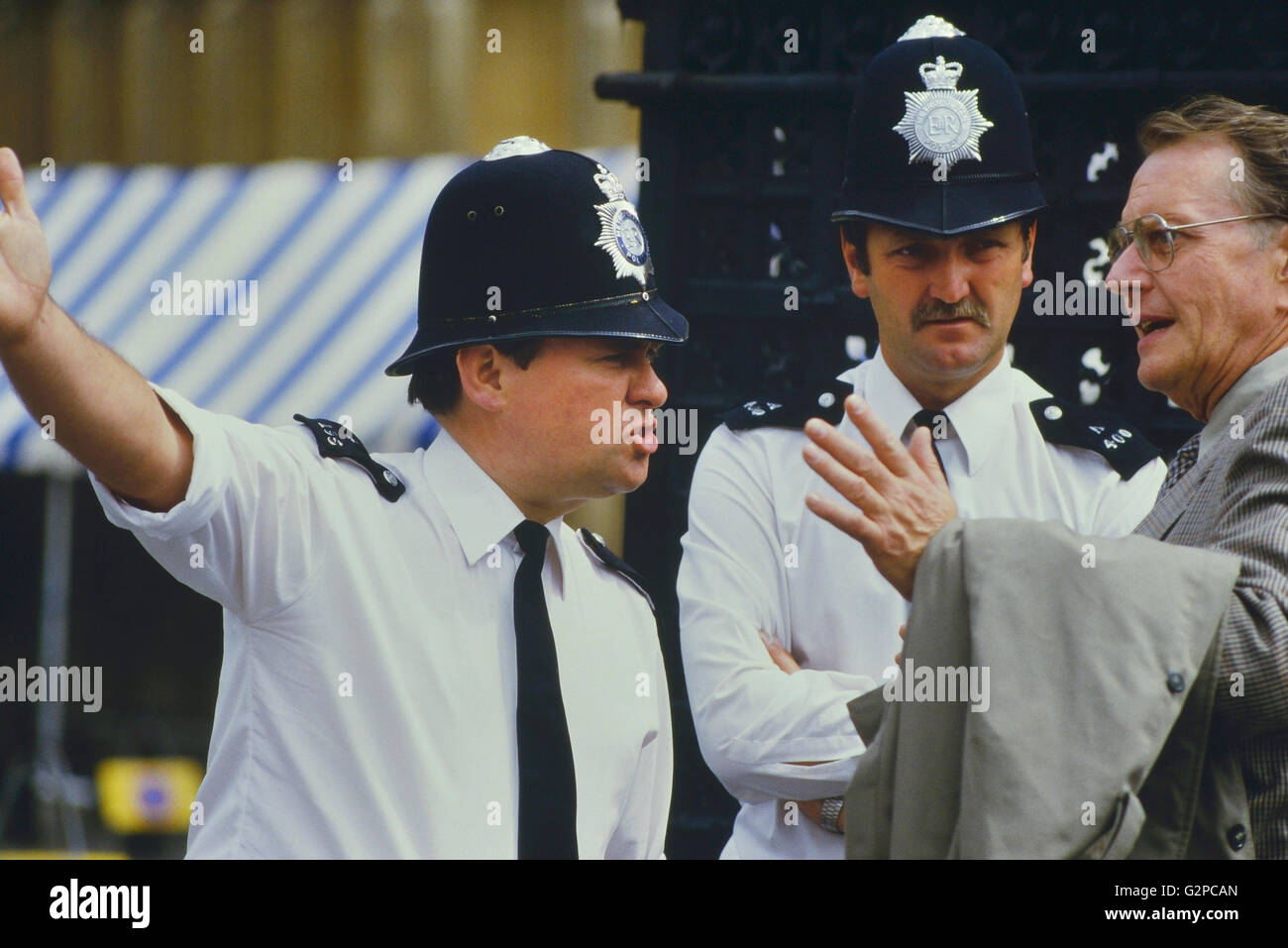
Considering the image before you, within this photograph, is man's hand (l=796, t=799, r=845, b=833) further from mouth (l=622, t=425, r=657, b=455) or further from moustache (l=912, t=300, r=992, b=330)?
moustache (l=912, t=300, r=992, b=330)

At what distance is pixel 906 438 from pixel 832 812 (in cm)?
81

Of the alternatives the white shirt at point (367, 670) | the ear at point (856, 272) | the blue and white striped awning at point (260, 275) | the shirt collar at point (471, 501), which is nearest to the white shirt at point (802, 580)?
the ear at point (856, 272)

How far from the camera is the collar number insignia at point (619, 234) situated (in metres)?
2.86

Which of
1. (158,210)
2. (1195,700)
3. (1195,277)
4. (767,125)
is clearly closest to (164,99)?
(158,210)

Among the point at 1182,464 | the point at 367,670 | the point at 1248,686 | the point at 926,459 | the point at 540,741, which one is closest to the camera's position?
the point at 1248,686

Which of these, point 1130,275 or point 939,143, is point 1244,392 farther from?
point 939,143

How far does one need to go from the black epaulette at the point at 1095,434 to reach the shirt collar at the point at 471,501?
120 centimetres

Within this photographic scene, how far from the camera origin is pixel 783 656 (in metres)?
3.05

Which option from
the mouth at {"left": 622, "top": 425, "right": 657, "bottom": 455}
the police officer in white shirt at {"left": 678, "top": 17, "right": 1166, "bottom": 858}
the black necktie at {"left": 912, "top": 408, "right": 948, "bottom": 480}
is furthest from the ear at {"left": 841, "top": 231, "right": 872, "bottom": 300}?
the mouth at {"left": 622, "top": 425, "right": 657, "bottom": 455}

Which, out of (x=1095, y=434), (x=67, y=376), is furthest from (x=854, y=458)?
(x=67, y=376)

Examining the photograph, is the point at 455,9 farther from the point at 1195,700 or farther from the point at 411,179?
the point at 1195,700

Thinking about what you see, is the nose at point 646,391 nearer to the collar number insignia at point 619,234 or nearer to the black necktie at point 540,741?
the collar number insignia at point 619,234

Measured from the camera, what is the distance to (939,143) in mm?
3135

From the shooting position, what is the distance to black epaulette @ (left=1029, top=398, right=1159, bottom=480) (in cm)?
321
